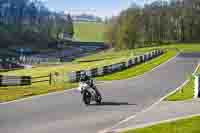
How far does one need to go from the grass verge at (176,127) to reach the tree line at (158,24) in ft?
353

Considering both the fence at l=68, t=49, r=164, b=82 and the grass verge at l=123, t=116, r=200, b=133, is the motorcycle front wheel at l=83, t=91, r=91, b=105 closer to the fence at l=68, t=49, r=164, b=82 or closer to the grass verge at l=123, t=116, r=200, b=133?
the grass verge at l=123, t=116, r=200, b=133

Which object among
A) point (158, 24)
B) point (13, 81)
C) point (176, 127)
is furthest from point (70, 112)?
point (158, 24)

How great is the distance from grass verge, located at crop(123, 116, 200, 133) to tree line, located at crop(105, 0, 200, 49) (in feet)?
353

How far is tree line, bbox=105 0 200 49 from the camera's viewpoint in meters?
127

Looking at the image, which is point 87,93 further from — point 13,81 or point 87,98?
point 13,81

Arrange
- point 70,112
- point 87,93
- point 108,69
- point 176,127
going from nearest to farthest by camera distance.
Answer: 1. point 176,127
2. point 70,112
3. point 87,93
4. point 108,69

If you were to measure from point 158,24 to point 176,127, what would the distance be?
12805cm

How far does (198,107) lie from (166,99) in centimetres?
347

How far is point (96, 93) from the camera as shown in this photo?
2255 centimetres

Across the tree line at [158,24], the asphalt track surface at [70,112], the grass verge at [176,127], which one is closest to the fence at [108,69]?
the asphalt track surface at [70,112]

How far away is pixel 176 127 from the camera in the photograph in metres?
16.1

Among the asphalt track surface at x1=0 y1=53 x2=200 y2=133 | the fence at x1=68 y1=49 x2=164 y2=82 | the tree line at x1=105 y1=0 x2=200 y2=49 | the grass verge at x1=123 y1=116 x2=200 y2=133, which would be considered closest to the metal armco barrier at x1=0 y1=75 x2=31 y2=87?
the fence at x1=68 y1=49 x2=164 y2=82

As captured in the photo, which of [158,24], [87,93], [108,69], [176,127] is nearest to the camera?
[176,127]

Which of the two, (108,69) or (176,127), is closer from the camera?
(176,127)
